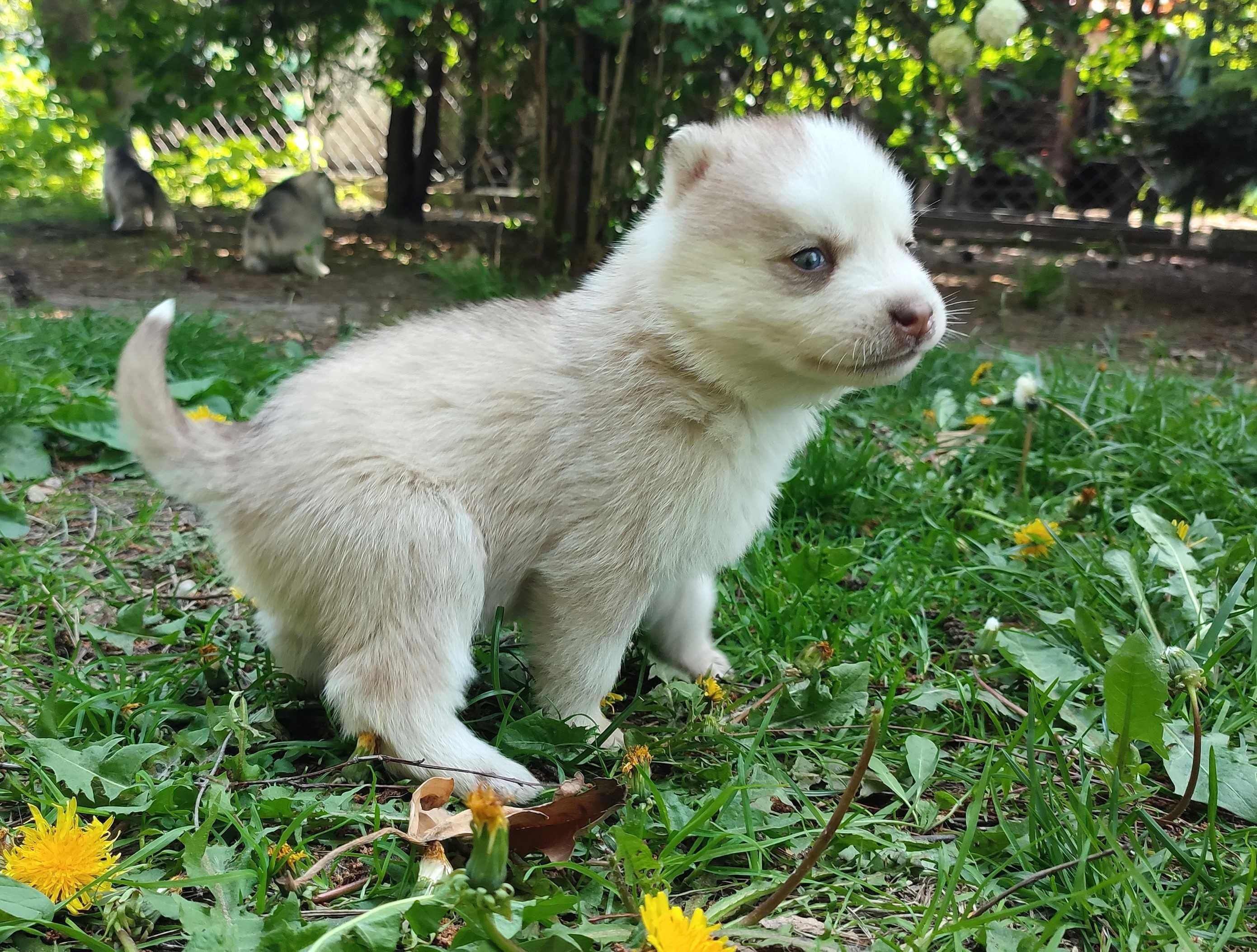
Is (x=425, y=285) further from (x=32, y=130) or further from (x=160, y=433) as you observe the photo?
(x=32, y=130)

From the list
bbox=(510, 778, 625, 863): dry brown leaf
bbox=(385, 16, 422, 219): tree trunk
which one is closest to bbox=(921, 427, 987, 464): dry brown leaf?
bbox=(510, 778, 625, 863): dry brown leaf

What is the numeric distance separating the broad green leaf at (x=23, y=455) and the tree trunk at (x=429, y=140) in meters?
6.74

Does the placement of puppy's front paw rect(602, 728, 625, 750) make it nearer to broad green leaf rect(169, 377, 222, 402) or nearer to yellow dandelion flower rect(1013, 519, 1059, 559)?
yellow dandelion flower rect(1013, 519, 1059, 559)

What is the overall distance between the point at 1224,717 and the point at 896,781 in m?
0.88

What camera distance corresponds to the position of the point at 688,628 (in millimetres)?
2801

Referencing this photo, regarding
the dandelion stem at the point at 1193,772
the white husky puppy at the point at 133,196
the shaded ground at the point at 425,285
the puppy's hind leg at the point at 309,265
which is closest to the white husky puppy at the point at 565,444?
the dandelion stem at the point at 1193,772

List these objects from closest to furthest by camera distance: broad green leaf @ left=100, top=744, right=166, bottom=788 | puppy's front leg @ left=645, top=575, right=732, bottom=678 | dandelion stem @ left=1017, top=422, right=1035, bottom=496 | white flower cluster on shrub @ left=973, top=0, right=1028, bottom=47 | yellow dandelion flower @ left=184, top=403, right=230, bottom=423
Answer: broad green leaf @ left=100, top=744, right=166, bottom=788 → puppy's front leg @ left=645, top=575, right=732, bottom=678 → dandelion stem @ left=1017, top=422, right=1035, bottom=496 → yellow dandelion flower @ left=184, top=403, right=230, bottom=423 → white flower cluster on shrub @ left=973, top=0, right=1028, bottom=47

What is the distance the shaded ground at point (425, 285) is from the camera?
670 cm

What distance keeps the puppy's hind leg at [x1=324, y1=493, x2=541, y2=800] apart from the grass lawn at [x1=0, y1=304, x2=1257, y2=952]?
0.39 feet

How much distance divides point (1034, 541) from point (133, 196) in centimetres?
1003

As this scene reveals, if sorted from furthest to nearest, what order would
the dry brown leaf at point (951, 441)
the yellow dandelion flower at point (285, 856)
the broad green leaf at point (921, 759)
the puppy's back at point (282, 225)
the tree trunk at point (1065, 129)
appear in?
1. the tree trunk at point (1065, 129)
2. the puppy's back at point (282, 225)
3. the dry brown leaf at point (951, 441)
4. the broad green leaf at point (921, 759)
5. the yellow dandelion flower at point (285, 856)

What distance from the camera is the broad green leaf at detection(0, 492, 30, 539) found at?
128 inches

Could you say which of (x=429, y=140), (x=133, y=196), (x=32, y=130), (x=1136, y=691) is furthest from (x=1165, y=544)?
(x=32, y=130)

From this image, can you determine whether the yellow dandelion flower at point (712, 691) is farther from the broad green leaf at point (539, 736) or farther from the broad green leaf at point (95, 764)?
the broad green leaf at point (95, 764)
